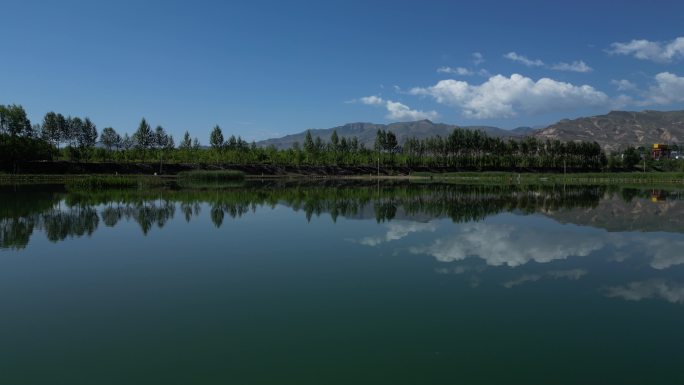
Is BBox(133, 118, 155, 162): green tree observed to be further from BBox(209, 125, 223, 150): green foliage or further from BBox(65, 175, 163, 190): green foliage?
BBox(65, 175, 163, 190): green foliage

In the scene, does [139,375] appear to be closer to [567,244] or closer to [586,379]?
[586,379]

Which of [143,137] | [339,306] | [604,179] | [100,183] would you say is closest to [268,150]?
[143,137]

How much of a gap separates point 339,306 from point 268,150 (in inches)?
4148

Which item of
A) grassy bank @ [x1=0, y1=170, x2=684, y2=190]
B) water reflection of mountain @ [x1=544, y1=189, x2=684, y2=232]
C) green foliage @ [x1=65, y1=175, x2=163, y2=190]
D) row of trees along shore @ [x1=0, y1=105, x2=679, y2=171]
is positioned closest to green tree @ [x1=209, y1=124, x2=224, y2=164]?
row of trees along shore @ [x1=0, y1=105, x2=679, y2=171]

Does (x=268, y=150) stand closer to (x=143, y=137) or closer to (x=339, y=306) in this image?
(x=143, y=137)

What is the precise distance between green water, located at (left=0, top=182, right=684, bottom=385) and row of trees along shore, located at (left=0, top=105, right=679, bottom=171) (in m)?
65.7

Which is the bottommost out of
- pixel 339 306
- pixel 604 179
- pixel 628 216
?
pixel 628 216

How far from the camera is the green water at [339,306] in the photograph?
6832 mm

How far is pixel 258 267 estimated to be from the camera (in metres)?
13.5

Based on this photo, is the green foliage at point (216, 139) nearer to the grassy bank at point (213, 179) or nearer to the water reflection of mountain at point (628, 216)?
the grassy bank at point (213, 179)

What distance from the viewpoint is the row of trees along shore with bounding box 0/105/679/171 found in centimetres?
7469

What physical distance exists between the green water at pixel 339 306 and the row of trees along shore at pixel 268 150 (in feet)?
216

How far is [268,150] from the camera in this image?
4439 inches

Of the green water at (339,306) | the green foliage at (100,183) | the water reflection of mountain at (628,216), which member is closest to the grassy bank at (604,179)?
the water reflection of mountain at (628,216)
